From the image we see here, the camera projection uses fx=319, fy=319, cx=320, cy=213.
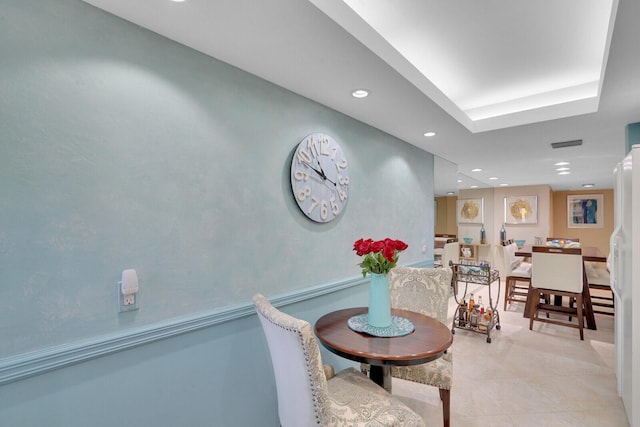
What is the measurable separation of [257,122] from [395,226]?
189cm

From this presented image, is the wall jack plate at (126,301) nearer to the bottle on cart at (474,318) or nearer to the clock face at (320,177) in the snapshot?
the clock face at (320,177)

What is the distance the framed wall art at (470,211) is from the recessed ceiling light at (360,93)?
5.83 m

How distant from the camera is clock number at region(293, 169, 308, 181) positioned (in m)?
2.10

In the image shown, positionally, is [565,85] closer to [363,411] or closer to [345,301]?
[345,301]

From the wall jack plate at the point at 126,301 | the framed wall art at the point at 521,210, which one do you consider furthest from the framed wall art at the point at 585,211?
the wall jack plate at the point at 126,301

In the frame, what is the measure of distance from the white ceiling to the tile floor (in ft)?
7.12

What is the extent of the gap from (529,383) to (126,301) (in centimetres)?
305

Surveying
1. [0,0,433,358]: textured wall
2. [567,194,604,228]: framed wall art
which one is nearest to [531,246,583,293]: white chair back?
[0,0,433,358]: textured wall

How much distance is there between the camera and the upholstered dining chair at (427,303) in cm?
192

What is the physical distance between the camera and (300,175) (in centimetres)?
212

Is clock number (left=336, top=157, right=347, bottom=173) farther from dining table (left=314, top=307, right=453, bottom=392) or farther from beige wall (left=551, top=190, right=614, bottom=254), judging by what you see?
beige wall (left=551, top=190, right=614, bottom=254)

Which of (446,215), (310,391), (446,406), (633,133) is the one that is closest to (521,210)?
(446,215)

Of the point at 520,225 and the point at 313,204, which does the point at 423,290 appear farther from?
the point at 520,225

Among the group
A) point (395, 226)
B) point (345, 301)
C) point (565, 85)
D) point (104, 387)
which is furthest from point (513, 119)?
point (104, 387)
